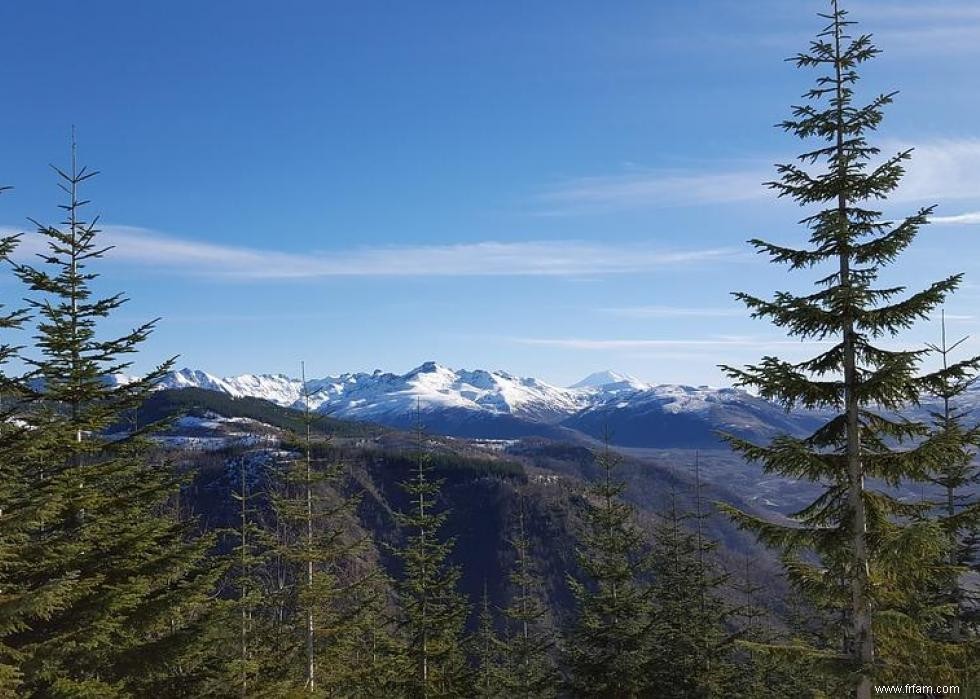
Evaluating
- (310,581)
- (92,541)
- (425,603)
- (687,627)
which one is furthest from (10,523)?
(687,627)

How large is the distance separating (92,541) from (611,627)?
19216mm

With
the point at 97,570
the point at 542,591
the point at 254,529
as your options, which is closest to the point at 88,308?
the point at 97,570

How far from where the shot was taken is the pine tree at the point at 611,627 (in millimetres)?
27047

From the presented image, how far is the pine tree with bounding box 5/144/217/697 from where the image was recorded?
14062 millimetres

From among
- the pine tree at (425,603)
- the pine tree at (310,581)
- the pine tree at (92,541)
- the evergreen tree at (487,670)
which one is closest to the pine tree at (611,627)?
the pine tree at (425,603)

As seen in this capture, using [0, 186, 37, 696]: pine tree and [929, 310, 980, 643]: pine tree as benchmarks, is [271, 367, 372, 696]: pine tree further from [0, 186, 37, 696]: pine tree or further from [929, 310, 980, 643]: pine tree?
[929, 310, 980, 643]: pine tree

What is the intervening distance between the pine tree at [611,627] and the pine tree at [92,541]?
604 inches

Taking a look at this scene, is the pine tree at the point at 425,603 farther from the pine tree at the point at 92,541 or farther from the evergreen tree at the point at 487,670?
the pine tree at the point at 92,541

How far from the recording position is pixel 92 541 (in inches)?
627

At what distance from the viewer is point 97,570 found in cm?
1606

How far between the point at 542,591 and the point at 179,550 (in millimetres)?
183030

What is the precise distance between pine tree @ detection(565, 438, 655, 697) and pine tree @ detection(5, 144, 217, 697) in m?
15.3

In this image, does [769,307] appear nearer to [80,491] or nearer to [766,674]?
[80,491]

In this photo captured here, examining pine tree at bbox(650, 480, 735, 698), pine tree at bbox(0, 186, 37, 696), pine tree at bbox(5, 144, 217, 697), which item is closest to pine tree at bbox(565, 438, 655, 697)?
pine tree at bbox(650, 480, 735, 698)
